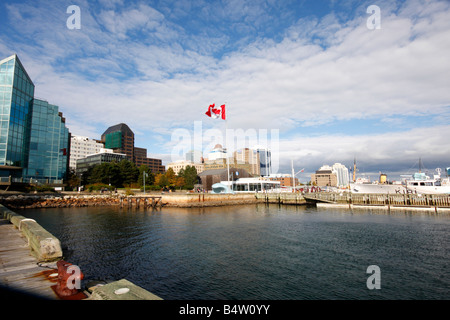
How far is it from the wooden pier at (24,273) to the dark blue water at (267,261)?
479 cm

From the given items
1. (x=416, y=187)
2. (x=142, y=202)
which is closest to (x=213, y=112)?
(x=142, y=202)

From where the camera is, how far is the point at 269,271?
57.7 feet

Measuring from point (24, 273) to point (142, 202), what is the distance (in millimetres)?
67383

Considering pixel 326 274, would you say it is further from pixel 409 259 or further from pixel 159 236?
pixel 159 236

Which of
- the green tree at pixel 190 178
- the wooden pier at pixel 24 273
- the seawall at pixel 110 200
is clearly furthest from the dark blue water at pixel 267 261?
the green tree at pixel 190 178

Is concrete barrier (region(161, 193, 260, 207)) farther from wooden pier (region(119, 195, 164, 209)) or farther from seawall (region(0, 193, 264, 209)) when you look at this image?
wooden pier (region(119, 195, 164, 209))

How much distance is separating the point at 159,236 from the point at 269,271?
16.7m

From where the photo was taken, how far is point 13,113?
77562 mm

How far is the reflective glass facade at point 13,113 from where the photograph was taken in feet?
246

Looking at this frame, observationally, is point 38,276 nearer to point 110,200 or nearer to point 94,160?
point 110,200

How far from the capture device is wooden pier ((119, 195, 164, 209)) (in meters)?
69.9

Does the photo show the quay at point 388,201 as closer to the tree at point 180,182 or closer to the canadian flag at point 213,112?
the canadian flag at point 213,112

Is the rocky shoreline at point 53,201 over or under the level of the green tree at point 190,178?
under
